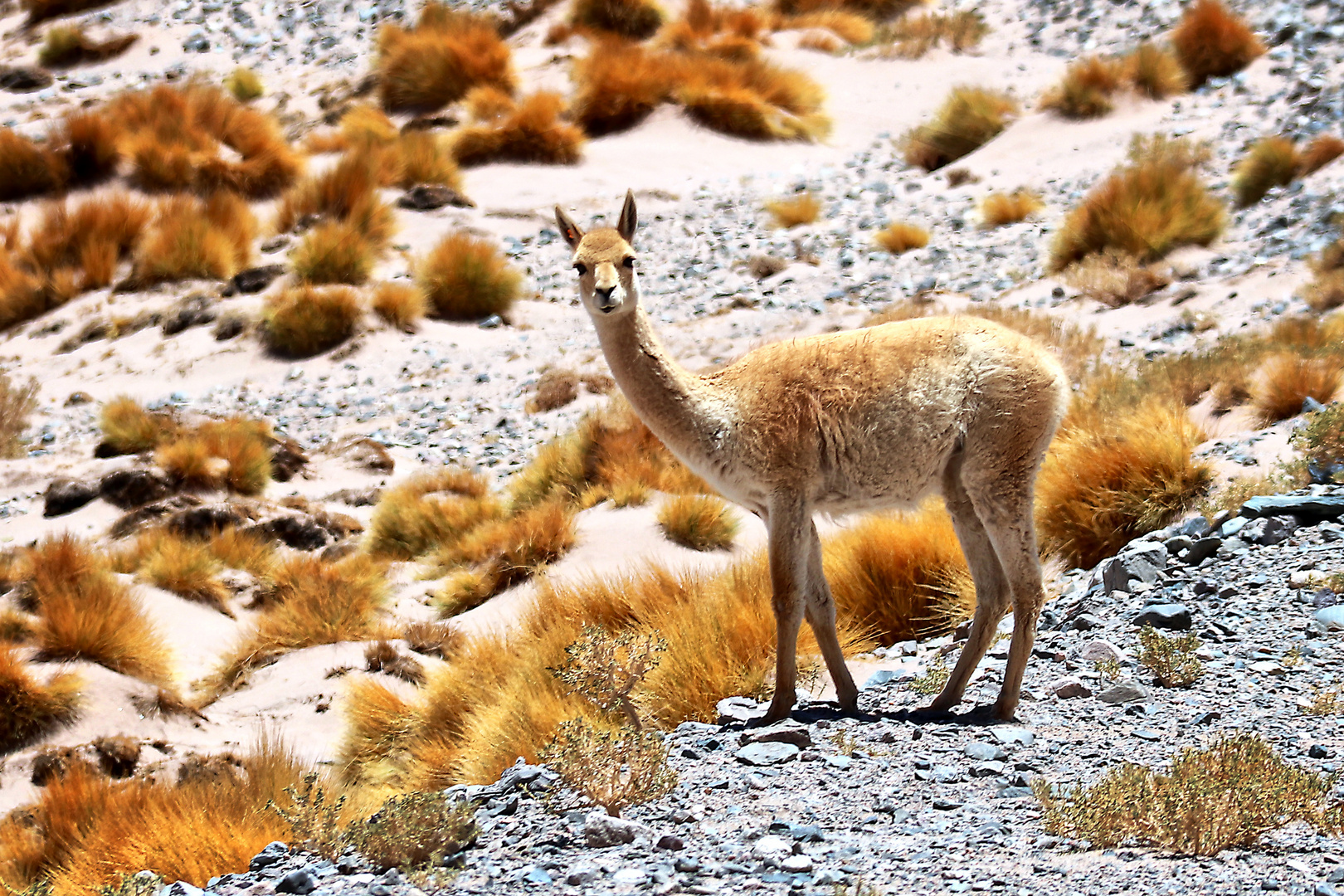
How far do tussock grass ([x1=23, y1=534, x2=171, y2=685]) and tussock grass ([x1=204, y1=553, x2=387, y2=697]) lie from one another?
1.43ft

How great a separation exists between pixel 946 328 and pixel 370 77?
18.1 meters

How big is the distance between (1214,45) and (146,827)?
1598 cm

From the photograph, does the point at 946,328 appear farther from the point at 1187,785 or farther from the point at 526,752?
the point at 526,752

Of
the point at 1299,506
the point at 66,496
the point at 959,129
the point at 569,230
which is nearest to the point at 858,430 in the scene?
the point at 569,230

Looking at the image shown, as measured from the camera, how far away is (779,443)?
506 centimetres

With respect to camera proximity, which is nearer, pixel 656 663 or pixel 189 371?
pixel 656 663

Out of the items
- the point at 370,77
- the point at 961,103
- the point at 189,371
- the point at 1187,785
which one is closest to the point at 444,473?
the point at 189,371

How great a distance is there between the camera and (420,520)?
10375 mm

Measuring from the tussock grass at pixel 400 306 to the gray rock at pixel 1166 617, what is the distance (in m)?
9.95

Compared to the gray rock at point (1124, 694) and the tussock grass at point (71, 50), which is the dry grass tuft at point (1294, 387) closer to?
the gray rock at point (1124, 694)

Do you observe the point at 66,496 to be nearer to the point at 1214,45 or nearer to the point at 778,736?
the point at 778,736

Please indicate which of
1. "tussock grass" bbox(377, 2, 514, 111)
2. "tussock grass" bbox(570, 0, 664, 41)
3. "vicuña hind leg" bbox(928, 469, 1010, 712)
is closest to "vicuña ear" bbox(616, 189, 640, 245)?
"vicuña hind leg" bbox(928, 469, 1010, 712)

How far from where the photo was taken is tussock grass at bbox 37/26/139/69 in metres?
23.3

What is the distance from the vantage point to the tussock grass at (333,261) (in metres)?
14.7
